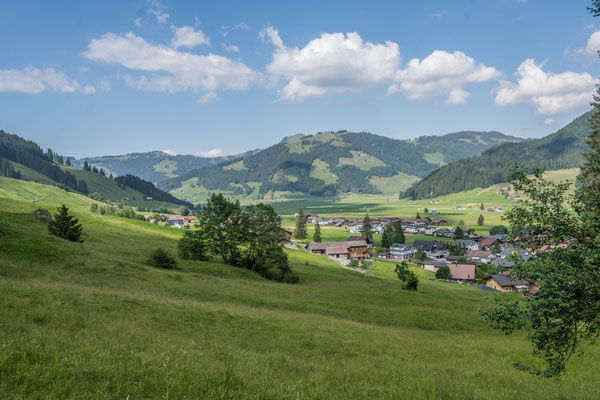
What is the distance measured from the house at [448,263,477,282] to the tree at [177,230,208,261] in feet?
318

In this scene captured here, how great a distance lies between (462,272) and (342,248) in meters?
Answer: 51.9

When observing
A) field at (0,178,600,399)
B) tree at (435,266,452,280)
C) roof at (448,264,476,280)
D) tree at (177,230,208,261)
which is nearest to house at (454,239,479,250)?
roof at (448,264,476,280)

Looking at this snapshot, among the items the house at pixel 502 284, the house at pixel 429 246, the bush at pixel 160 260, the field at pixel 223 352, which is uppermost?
the field at pixel 223 352

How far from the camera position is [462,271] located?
4847 inches

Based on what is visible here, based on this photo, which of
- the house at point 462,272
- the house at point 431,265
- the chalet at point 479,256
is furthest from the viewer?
the chalet at point 479,256

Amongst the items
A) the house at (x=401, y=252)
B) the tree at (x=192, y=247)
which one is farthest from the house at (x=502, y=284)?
the tree at (x=192, y=247)

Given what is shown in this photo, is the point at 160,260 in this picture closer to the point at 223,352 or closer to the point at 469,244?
the point at 223,352

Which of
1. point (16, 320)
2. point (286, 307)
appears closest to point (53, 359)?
point (16, 320)

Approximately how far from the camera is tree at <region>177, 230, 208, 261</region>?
62500 millimetres

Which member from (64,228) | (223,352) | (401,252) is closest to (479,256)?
(401,252)

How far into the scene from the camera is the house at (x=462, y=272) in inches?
4749

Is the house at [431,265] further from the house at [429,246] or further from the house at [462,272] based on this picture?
the house at [429,246]

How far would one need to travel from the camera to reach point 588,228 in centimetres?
1034

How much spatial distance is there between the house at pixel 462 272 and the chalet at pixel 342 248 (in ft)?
136
